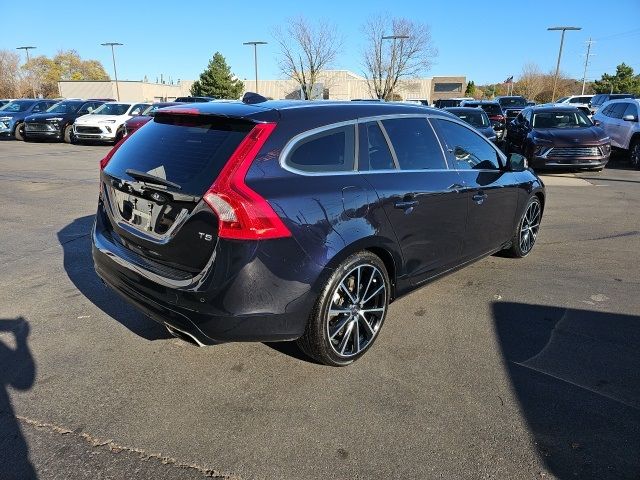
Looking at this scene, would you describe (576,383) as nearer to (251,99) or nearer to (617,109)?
(251,99)

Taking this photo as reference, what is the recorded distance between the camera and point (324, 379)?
3.07 m

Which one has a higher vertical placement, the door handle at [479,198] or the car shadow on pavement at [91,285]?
the door handle at [479,198]

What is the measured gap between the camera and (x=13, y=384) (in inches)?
115

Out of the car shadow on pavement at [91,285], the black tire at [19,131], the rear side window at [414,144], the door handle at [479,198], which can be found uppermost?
the rear side window at [414,144]

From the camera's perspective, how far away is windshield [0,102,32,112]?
22.2 meters

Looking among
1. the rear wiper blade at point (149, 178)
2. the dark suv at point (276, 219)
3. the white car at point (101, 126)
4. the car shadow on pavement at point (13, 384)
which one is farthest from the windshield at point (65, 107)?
the rear wiper blade at point (149, 178)

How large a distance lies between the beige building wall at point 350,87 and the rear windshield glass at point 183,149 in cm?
5121

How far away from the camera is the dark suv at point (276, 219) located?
8.56 feet

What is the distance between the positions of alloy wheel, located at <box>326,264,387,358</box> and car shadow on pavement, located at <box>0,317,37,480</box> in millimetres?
1731

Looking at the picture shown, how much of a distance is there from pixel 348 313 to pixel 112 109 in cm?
1918

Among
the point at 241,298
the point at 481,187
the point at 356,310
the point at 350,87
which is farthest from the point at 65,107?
the point at 350,87

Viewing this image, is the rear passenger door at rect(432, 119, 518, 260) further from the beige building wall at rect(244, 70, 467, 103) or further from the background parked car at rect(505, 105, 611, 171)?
the beige building wall at rect(244, 70, 467, 103)

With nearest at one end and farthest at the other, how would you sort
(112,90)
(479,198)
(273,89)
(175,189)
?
(175,189) < (479,198) < (112,90) < (273,89)

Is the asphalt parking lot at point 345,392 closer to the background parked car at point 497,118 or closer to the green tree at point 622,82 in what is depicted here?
the background parked car at point 497,118
